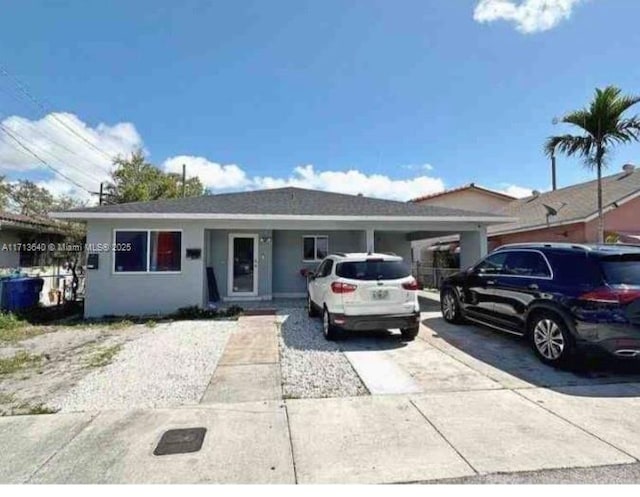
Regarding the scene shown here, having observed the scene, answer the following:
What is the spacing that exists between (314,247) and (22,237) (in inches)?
498

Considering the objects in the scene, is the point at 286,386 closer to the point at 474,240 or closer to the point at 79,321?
the point at 79,321

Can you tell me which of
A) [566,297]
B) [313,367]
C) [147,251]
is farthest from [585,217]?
[147,251]

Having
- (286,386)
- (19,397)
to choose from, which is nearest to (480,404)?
(286,386)

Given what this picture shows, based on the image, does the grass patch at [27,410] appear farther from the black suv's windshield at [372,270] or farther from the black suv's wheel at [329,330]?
the black suv's windshield at [372,270]

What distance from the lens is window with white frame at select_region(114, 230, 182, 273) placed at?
10.9 m

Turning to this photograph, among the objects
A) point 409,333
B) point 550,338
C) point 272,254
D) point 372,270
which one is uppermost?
point 272,254

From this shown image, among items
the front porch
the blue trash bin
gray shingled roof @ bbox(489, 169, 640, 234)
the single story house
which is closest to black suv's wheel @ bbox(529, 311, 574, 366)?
the front porch

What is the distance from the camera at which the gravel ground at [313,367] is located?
16.4 ft

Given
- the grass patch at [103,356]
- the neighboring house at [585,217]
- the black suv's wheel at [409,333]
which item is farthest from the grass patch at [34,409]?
the neighboring house at [585,217]

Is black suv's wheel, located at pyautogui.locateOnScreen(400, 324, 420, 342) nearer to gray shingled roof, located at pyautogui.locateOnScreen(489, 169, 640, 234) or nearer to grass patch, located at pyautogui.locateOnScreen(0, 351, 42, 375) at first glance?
grass patch, located at pyautogui.locateOnScreen(0, 351, 42, 375)

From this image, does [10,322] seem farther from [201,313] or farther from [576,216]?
[576,216]

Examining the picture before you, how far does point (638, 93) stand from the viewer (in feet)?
37.8

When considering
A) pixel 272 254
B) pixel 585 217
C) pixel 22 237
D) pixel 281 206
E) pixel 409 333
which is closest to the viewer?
pixel 409 333

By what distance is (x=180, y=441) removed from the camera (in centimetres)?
361
